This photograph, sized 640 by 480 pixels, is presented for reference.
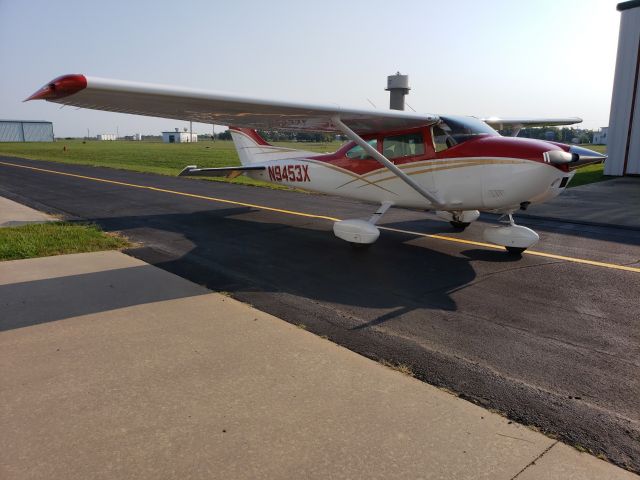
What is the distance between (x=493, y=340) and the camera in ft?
12.9

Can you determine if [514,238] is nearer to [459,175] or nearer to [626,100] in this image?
[459,175]

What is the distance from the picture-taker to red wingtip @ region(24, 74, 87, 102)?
396cm

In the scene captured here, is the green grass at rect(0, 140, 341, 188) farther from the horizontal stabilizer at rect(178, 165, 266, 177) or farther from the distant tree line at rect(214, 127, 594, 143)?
the horizontal stabilizer at rect(178, 165, 266, 177)

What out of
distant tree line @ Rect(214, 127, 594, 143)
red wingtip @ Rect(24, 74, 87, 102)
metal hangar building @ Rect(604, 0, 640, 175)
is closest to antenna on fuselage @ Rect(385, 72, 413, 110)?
distant tree line @ Rect(214, 127, 594, 143)

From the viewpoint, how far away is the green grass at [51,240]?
6.74 meters

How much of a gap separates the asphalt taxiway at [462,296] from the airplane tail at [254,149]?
1477 mm

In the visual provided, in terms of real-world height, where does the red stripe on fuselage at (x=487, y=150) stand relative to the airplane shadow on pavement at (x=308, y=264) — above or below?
above

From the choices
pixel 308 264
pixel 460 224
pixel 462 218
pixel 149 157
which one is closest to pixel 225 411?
pixel 308 264

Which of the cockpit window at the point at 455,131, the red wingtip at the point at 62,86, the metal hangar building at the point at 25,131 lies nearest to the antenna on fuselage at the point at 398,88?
the cockpit window at the point at 455,131

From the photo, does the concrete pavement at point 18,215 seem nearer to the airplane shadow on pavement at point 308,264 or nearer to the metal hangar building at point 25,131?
the airplane shadow on pavement at point 308,264

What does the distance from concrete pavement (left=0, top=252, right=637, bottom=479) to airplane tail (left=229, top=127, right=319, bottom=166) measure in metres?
6.96

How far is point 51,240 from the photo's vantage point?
7.48 meters

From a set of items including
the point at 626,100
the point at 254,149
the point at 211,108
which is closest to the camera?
the point at 211,108

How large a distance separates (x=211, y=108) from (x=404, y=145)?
3.32 m
